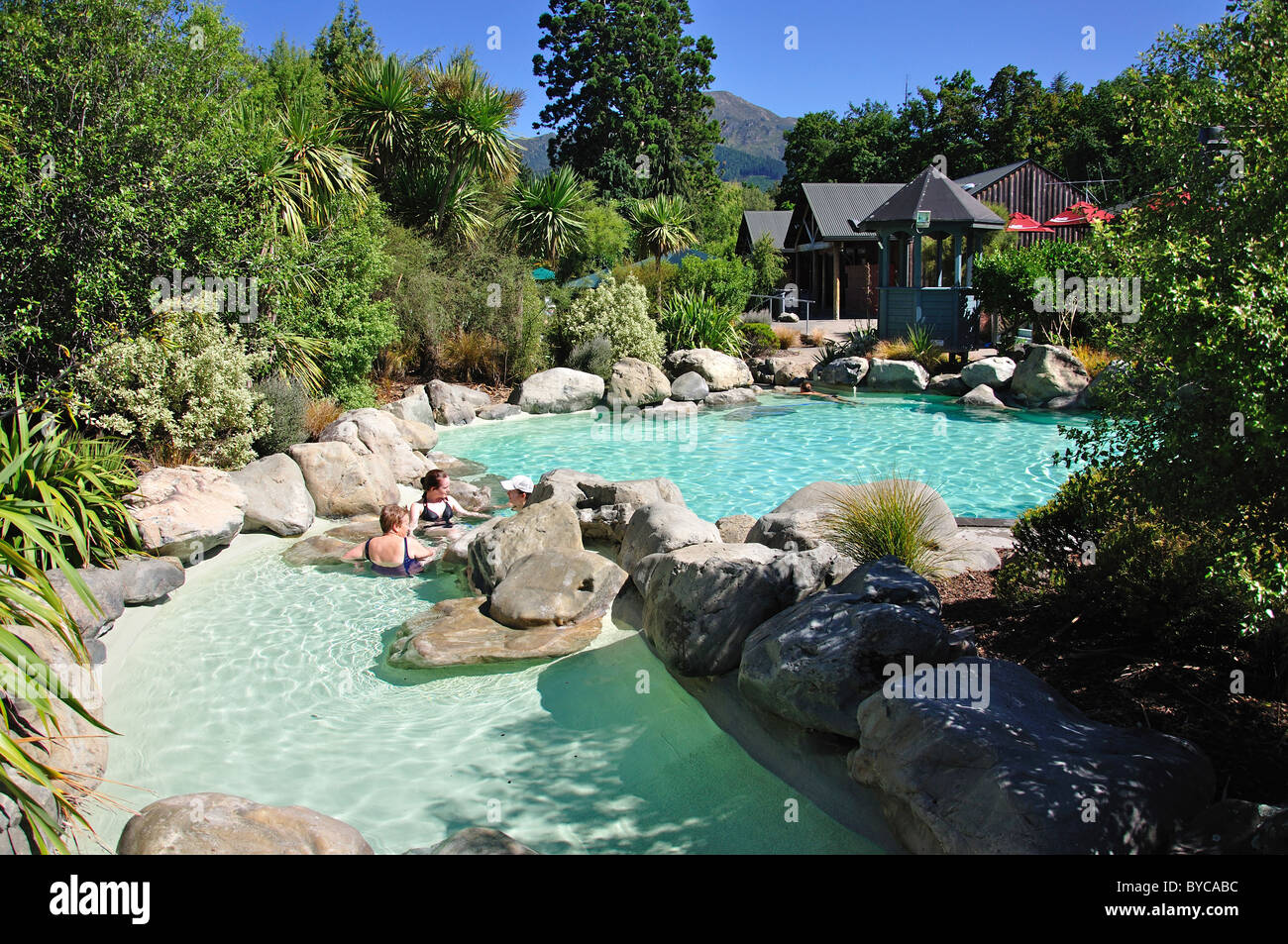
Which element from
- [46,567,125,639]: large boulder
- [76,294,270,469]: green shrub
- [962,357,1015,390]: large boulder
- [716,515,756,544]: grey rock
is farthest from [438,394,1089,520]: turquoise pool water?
[46,567,125,639]: large boulder

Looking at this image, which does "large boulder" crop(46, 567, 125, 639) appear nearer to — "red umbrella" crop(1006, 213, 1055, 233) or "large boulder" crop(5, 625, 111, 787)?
"large boulder" crop(5, 625, 111, 787)

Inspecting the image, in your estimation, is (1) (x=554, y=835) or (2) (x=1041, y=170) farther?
(2) (x=1041, y=170)

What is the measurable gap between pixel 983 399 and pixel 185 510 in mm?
14867

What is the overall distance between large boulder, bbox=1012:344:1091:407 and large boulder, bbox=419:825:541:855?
1640 cm

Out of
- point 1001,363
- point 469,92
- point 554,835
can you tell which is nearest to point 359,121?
point 469,92

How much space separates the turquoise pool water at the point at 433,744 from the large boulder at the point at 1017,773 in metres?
0.58

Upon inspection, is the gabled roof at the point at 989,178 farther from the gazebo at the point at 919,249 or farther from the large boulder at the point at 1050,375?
the large boulder at the point at 1050,375

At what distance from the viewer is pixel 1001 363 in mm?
18688

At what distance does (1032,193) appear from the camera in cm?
3431

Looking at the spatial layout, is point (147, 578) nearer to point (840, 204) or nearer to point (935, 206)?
point (935, 206)

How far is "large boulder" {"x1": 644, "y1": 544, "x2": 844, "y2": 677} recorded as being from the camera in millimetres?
5574
